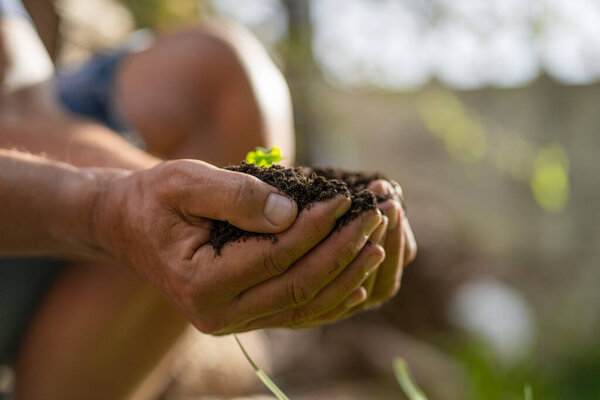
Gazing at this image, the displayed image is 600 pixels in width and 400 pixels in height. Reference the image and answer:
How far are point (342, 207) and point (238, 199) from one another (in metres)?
0.11

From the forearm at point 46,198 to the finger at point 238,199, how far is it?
0.20m

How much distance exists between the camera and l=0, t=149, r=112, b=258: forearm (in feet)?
2.38

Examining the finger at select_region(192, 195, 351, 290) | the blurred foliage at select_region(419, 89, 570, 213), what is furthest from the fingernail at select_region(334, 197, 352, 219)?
the blurred foliage at select_region(419, 89, 570, 213)

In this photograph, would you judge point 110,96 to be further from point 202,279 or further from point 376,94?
point 376,94

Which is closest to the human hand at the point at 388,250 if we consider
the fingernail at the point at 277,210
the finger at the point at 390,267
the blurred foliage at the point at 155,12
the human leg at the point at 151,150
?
the finger at the point at 390,267

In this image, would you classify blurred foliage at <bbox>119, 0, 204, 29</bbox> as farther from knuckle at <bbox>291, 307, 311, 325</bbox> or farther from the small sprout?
knuckle at <bbox>291, 307, 311, 325</bbox>

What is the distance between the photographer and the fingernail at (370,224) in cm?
58

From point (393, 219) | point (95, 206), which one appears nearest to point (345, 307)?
point (393, 219)

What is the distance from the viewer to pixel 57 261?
3.94 ft

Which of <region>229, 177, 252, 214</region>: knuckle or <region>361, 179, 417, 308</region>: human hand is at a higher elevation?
<region>229, 177, 252, 214</region>: knuckle

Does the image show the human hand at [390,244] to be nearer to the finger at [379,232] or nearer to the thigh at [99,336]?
the finger at [379,232]

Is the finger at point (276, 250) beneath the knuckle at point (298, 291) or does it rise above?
above

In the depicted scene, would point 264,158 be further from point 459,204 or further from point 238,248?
point 459,204

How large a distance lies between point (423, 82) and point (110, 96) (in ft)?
9.88
